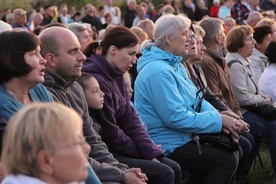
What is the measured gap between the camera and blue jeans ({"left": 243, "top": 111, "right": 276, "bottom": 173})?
8.05 metres

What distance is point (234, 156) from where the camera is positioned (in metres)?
6.52

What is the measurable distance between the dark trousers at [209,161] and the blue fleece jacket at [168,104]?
9 centimetres

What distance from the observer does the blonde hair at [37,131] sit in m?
2.89

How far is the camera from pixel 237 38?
8688 mm

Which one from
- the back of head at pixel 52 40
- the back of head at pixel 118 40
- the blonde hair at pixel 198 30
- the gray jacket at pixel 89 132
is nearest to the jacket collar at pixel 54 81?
the gray jacket at pixel 89 132

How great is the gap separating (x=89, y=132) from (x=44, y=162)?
2213 millimetres

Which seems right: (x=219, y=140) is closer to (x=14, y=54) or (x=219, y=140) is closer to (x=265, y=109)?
(x=265, y=109)

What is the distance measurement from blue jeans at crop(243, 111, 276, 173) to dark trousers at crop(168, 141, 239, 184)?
1.56 meters

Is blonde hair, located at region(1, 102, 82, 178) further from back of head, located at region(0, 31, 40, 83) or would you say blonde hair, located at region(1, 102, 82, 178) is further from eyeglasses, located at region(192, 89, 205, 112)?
eyeglasses, located at region(192, 89, 205, 112)

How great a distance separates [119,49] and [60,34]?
2.89 ft

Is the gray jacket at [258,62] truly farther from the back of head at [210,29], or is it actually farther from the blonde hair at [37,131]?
the blonde hair at [37,131]

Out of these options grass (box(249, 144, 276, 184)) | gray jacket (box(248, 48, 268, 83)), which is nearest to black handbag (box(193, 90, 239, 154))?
grass (box(249, 144, 276, 184))


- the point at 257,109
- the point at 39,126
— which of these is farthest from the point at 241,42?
the point at 39,126

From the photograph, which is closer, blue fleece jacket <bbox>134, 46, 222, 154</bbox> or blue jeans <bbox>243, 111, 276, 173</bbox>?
blue fleece jacket <bbox>134, 46, 222, 154</bbox>
